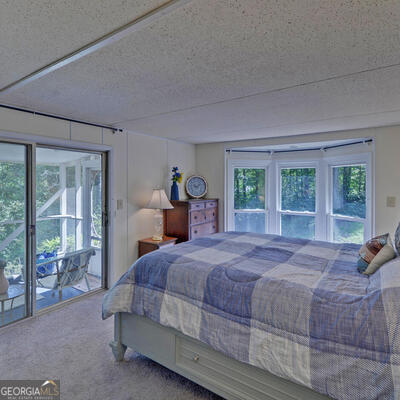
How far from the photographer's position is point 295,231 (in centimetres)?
470

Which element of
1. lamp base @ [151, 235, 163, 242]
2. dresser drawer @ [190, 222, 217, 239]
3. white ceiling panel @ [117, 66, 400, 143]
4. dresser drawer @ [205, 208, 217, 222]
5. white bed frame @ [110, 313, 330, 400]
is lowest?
white bed frame @ [110, 313, 330, 400]

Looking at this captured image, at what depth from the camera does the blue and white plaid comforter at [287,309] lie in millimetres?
1268

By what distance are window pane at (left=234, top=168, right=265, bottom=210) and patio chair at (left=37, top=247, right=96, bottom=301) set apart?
106 inches

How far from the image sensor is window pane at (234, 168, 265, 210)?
4906 mm

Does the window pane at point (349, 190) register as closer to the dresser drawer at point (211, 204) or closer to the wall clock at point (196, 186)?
the dresser drawer at point (211, 204)

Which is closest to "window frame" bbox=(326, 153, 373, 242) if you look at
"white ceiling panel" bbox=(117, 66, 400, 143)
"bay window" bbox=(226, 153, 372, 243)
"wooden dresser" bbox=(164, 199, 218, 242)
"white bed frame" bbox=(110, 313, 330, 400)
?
"bay window" bbox=(226, 153, 372, 243)

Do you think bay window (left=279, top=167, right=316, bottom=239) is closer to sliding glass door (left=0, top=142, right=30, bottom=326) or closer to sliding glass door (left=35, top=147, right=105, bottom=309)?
sliding glass door (left=35, top=147, right=105, bottom=309)

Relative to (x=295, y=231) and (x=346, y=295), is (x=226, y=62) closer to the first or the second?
(x=346, y=295)

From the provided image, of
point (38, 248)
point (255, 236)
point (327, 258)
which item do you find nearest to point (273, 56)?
point (327, 258)

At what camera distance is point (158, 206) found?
3.88m

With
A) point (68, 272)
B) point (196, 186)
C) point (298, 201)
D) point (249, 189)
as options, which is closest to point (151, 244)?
point (68, 272)

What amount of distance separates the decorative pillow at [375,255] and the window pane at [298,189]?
2.59m

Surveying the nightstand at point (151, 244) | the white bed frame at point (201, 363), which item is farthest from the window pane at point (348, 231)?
the white bed frame at point (201, 363)

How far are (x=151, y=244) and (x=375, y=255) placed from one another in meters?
2.75
